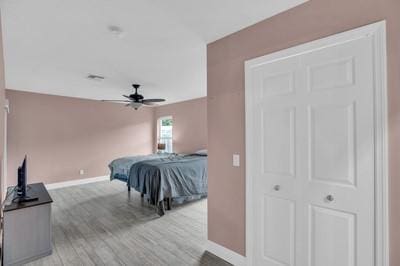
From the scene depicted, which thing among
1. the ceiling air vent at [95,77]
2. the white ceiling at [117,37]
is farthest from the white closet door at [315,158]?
the ceiling air vent at [95,77]

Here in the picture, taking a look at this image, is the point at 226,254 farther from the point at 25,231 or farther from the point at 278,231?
the point at 25,231

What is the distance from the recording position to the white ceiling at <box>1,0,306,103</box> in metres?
1.82

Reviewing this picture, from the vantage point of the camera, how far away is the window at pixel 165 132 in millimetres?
7514

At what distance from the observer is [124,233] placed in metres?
2.94

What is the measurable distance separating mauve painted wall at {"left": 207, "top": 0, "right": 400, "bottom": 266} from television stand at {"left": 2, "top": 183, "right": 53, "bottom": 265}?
188 centimetres

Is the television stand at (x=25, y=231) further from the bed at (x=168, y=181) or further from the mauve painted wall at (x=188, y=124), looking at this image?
the mauve painted wall at (x=188, y=124)

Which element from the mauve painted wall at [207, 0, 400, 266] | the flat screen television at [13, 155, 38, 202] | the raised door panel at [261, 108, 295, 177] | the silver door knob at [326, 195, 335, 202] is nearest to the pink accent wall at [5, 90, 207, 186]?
the flat screen television at [13, 155, 38, 202]

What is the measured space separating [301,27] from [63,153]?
19.9 feet

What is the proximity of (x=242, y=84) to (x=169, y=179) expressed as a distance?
2.24 metres

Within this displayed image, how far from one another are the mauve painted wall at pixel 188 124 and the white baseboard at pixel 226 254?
12.6ft

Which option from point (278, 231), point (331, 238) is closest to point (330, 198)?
point (331, 238)

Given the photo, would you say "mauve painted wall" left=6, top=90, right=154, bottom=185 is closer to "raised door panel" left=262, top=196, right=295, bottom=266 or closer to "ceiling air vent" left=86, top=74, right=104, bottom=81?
"ceiling air vent" left=86, top=74, right=104, bottom=81

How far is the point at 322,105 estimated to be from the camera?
5.36 ft

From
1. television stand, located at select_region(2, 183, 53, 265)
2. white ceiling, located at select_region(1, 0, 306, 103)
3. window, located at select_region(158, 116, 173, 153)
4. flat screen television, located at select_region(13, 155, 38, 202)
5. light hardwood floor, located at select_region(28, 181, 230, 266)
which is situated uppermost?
white ceiling, located at select_region(1, 0, 306, 103)
